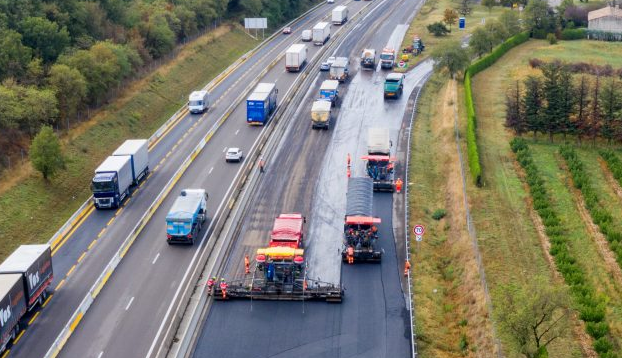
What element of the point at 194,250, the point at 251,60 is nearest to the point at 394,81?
the point at 251,60

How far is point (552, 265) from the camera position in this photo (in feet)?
164

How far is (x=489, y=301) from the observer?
146 ft

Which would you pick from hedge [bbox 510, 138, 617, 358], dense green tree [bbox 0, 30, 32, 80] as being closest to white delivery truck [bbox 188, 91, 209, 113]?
dense green tree [bbox 0, 30, 32, 80]

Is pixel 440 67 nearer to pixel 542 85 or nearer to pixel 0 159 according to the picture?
pixel 542 85

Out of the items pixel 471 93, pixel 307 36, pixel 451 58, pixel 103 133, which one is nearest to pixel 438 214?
pixel 471 93

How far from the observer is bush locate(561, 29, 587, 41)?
135750mm

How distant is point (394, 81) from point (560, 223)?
3989 cm

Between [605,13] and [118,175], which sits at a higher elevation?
[605,13]

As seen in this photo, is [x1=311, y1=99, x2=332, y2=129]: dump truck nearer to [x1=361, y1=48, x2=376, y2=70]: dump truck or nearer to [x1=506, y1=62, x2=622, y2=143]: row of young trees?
[x1=506, y1=62, x2=622, y2=143]: row of young trees

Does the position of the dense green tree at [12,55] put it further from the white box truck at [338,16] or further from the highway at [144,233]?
the white box truck at [338,16]

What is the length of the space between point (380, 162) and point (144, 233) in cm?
2160

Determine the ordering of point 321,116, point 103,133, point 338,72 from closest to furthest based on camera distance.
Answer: point 103,133 → point 321,116 → point 338,72

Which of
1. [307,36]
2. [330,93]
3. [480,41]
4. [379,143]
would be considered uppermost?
[307,36]

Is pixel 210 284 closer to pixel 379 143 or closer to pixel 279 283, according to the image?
pixel 279 283
